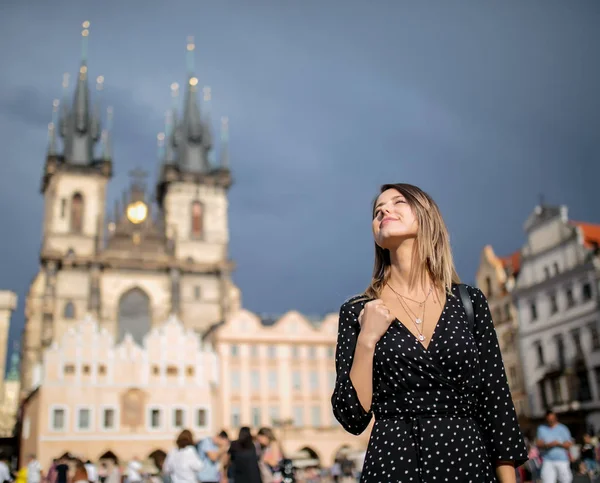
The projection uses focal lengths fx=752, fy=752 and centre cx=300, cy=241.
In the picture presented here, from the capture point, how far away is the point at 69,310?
181 feet

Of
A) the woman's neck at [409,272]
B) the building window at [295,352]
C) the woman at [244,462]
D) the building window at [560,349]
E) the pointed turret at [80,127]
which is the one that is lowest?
the woman at [244,462]

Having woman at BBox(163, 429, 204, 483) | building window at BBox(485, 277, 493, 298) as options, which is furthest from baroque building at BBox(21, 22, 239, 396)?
woman at BBox(163, 429, 204, 483)

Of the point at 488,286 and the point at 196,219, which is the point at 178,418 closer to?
the point at 488,286

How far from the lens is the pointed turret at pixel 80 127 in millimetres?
64062

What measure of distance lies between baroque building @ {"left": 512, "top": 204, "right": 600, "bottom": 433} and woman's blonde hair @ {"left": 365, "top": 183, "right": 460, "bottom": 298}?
35042mm

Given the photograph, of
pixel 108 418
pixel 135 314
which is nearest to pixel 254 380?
pixel 108 418

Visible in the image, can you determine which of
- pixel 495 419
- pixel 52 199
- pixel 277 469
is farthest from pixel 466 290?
pixel 52 199

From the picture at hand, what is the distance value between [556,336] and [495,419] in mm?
39006

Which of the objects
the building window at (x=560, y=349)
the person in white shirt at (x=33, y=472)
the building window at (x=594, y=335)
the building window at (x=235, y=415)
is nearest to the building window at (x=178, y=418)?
the building window at (x=235, y=415)

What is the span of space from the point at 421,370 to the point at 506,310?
43220mm

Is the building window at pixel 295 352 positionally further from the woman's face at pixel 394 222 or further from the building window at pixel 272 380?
the woman's face at pixel 394 222

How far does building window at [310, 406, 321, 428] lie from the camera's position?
47.6 metres

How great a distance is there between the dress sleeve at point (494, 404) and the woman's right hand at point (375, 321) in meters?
0.35

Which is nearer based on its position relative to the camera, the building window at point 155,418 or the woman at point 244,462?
the woman at point 244,462
